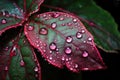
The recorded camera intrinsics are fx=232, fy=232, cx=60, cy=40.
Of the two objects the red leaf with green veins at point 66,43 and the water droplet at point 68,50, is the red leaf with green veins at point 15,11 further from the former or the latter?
the water droplet at point 68,50

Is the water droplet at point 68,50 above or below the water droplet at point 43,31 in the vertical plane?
below

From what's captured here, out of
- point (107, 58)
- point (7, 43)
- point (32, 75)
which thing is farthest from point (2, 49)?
point (107, 58)

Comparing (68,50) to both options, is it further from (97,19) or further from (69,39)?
(97,19)

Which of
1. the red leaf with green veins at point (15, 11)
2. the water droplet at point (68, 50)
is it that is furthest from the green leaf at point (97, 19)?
the water droplet at point (68, 50)

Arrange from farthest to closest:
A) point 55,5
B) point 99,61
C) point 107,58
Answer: point 107,58 < point 55,5 < point 99,61

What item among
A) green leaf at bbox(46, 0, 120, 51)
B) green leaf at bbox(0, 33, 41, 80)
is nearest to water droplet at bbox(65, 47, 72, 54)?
green leaf at bbox(0, 33, 41, 80)

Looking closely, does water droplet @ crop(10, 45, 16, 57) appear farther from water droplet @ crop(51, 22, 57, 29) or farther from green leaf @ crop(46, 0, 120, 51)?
green leaf @ crop(46, 0, 120, 51)

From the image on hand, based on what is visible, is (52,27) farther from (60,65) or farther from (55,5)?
(55,5)

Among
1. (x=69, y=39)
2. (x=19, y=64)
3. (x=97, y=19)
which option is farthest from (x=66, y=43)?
(x=97, y=19)
